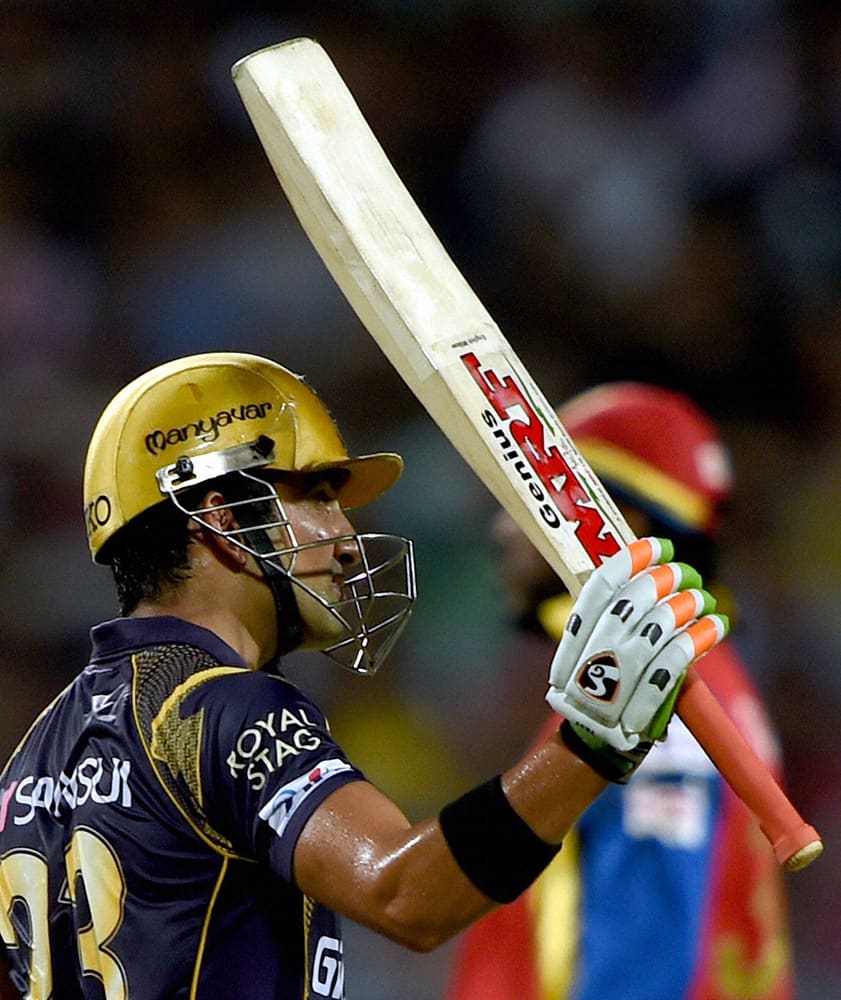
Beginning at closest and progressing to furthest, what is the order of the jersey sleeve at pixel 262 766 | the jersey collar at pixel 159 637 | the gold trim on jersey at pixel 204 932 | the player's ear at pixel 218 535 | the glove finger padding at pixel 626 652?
the glove finger padding at pixel 626 652 → the jersey sleeve at pixel 262 766 → the gold trim on jersey at pixel 204 932 → the jersey collar at pixel 159 637 → the player's ear at pixel 218 535

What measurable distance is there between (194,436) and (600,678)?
764 millimetres

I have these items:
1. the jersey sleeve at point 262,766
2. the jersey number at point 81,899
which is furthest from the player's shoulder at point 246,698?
the jersey number at point 81,899

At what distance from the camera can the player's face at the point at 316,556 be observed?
7.74 feet

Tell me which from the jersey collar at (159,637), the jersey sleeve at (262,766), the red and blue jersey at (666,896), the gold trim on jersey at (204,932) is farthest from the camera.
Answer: the red and blue jersey at (666,896)

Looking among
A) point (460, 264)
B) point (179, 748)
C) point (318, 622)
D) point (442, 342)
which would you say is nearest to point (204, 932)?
point (179, 748)

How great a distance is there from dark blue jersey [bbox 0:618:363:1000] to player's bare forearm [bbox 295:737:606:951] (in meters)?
0.07

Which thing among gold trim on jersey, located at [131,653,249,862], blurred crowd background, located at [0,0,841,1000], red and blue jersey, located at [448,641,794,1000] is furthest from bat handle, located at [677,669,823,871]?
blurred crowd background, located at [0,0,841,1000]

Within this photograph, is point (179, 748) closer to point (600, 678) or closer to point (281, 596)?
point (281, 596)

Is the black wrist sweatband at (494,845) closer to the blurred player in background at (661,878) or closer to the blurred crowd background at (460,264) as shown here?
the blurred player in background at (661,878)

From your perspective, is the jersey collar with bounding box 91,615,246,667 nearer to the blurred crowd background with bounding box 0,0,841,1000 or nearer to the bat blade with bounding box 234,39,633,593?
the bat blade with bounding box 234,39,633,593

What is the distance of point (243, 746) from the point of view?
6.45 feet

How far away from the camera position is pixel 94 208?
228 inches

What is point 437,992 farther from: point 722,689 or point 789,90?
point 789,90

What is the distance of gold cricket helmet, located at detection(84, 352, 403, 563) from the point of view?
2324 millimetres
